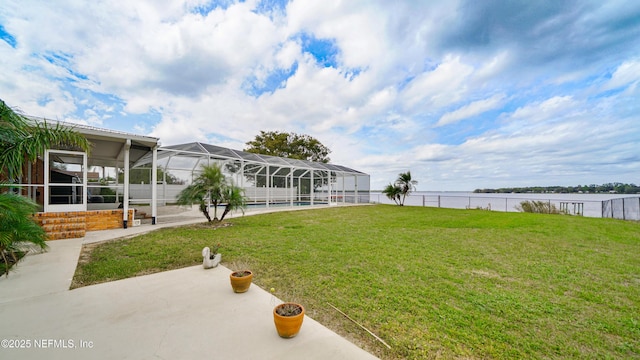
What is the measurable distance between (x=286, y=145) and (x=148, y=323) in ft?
76.1

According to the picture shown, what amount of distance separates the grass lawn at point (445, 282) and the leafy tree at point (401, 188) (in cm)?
1149

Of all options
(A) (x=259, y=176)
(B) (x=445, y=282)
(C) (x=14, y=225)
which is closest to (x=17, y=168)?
(C) (x=14, y=225)

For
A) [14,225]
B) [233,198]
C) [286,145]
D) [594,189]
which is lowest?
[594,189]

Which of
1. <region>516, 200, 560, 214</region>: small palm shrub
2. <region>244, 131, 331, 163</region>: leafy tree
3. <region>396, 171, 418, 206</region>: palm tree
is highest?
<region>244, 131, 331, 163</region>: leafy tree

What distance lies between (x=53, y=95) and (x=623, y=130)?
1118 inches

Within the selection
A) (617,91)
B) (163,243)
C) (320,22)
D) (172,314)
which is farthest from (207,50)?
(617,91)

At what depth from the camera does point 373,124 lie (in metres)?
16.8

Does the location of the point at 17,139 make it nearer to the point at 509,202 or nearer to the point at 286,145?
the point at 286,145

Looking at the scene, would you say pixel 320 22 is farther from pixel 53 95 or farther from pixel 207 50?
pixel 53 95

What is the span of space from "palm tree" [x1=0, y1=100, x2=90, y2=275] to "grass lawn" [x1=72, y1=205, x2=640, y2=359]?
0.94m

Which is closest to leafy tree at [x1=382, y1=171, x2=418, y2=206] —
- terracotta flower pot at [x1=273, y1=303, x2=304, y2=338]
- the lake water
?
the lake water

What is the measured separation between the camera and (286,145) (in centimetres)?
2481

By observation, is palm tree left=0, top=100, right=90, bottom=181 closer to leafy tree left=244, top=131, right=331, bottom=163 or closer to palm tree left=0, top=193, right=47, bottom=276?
palm tree left=0, top=193, right=47, bottom=276

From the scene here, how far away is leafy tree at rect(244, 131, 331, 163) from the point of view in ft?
80.2
